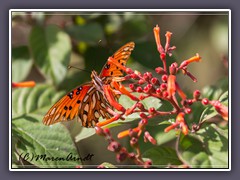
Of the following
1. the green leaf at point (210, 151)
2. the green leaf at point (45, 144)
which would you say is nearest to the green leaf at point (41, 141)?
the green leaf at point (45, 144)

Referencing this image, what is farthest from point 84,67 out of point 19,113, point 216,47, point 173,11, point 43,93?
point 216,47

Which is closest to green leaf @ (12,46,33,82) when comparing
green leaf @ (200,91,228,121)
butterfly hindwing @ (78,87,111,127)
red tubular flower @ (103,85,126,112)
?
butterfly hindwing @ (78,87,111,127)

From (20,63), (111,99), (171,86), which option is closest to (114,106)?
(111,99)

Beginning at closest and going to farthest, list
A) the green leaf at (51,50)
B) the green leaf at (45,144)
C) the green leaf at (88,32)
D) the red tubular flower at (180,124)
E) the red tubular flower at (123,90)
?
the red tubular flower at (180,124), the red tubular flower at (123,90), the green leaf at (45,144), the green leaf at (51,50), the green leaf at (88,32)

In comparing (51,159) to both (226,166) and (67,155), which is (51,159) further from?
(226,166)

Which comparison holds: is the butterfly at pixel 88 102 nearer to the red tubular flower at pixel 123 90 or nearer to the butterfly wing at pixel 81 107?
the butterfly wing at pixel 81 107
